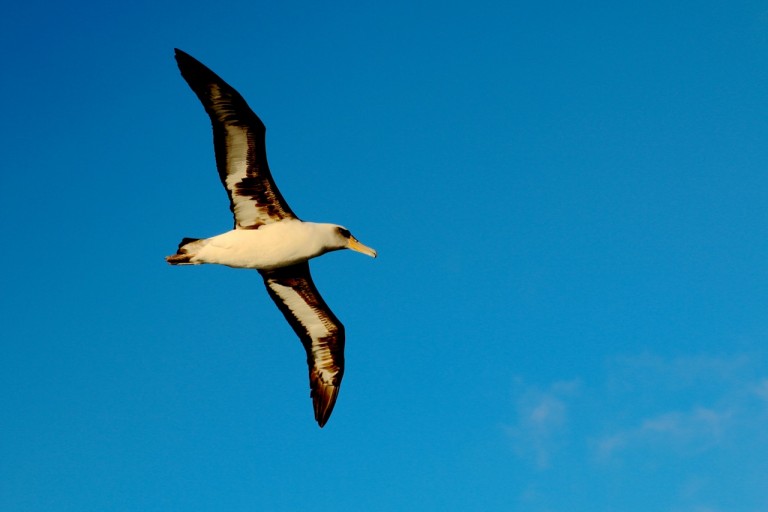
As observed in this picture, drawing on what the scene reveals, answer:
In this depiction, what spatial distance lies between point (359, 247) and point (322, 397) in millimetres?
2972

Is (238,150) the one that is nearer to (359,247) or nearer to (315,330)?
(359,247)

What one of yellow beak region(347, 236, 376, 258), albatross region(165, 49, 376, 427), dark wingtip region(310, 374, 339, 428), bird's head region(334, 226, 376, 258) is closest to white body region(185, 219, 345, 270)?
albatross region(165, 49, 376, 427)

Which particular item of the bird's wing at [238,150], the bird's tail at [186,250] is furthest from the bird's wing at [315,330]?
the bird's tail at [186,250]

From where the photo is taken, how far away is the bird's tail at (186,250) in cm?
1574

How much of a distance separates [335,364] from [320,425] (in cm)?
Result: 116

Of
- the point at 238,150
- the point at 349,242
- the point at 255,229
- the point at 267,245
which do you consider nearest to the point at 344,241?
the point at 349,242

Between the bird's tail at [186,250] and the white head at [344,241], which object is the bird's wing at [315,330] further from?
the bird's tail at [186,250]

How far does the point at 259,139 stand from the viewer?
51.0ft

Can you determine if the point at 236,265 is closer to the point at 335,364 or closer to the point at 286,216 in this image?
the point at 286,216

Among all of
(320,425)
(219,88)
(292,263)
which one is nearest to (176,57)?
(219,88)

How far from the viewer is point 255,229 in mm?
16109

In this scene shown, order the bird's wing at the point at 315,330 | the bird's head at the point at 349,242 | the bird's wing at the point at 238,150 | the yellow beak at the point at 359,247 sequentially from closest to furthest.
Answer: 1. the bird's wing at the point at 238,150
2. the bird's head at the point at 349,242
3. the yellow beak at the point at 359,247
4. the bird's wing at the point at 315,330

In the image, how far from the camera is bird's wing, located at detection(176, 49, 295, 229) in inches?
580

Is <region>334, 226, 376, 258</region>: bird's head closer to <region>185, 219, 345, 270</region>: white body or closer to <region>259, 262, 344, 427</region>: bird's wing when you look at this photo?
<region>185, 219, 345, 270</region>: white body
